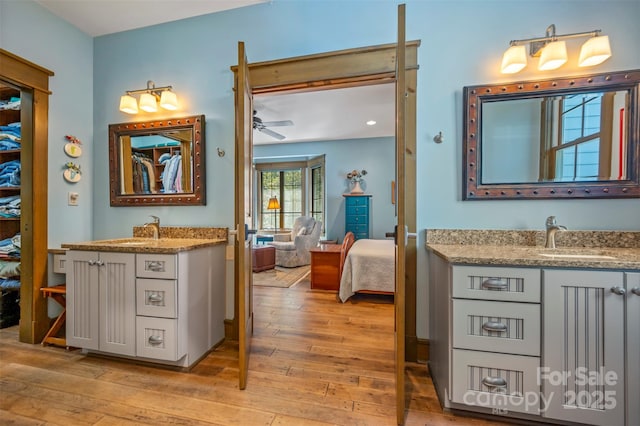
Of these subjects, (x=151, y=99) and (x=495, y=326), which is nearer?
(x=495, y=326)

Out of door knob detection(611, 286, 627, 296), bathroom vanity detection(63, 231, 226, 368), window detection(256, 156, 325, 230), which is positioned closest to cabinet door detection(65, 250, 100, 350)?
bathroom vanity detection(63, 231, 226, 368)

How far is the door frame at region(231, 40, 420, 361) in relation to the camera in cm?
194

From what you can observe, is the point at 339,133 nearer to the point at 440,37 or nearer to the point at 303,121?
the point at 303,121

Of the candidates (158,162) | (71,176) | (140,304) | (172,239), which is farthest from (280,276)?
(71,176)

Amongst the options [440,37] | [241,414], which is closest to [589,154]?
[440,37]

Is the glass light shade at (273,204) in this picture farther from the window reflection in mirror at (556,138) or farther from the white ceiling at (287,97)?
the window reflection in mirror at (556,138)

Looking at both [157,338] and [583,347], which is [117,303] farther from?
[583,347]

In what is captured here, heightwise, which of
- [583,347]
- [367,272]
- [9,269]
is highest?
[9,269]

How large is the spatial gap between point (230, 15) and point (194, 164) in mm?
1305

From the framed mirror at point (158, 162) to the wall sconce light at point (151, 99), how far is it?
4.7 inches

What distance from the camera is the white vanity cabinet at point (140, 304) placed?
5.78 ft

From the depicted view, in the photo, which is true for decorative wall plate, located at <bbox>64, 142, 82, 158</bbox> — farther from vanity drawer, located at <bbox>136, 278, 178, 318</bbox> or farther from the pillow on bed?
vanity drawer, located at <bbox>136, 278, 178, 318</bbox>

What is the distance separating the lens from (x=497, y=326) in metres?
1.32

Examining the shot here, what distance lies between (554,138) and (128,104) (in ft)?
11.1
